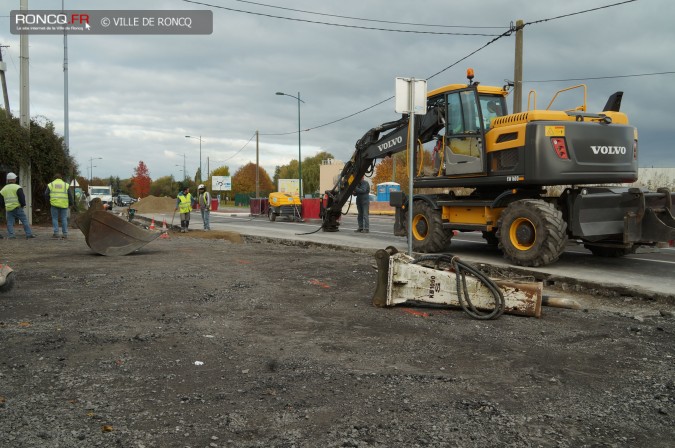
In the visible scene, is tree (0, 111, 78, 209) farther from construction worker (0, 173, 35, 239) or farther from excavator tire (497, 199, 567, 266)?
excavator tire (497, 199, 567, 266)

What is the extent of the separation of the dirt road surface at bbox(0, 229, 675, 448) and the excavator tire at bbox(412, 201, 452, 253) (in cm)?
400

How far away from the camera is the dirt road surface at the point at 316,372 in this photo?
3033 mm

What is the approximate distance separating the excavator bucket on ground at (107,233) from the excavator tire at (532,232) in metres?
7.37

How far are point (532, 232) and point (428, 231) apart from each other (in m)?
2.61

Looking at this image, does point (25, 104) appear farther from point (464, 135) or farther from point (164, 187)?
point (164, 187)

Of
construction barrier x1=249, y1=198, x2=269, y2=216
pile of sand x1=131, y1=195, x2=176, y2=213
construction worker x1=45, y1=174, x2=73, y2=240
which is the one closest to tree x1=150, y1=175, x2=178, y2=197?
pile of sand x1=131, y1=195, x2=176, y2=213

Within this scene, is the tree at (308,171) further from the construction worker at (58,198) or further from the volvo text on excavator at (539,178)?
the volvo text on excavator at (539,178)

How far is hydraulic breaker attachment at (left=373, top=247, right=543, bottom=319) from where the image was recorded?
5.74 metres

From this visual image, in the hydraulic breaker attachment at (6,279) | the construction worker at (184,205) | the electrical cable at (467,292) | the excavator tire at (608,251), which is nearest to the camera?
the electrical cable at (467,292)

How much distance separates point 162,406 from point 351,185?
1227 centimetres

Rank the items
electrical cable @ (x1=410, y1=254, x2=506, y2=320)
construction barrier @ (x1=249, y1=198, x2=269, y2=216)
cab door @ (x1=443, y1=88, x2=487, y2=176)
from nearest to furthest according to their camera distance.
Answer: electrical cable @ (x1=410, y1=254, x2=506, y2=320) → cab door @ (x1=443, y1=88, x2=487, y2=176) → construction barrier @ (x1=249, y1=198, x2=269, y2=216)

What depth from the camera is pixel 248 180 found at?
102 m

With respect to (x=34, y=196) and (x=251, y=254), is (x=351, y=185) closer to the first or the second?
(x=251, y=254)

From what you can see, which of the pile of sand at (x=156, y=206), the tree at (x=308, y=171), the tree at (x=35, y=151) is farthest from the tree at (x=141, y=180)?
the tree at (x=35, y=151)
